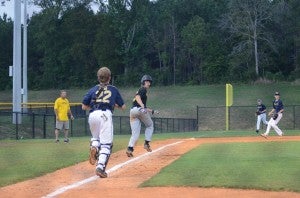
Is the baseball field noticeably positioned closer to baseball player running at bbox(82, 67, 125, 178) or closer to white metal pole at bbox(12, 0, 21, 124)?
baseball player running at bbox(82, 67, 125, 178)

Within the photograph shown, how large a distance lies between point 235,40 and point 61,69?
75.3ft

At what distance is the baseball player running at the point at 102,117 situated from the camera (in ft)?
27.3

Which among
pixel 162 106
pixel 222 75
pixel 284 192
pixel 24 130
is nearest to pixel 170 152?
pixel 284 192

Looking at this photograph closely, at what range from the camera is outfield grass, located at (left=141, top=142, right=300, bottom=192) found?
8.22 meters

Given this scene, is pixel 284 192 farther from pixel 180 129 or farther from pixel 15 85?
pixel 180 129

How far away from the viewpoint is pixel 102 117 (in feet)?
27.3

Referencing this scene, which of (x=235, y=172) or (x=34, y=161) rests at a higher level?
(x=235, y=172)

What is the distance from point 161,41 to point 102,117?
62.5 meters

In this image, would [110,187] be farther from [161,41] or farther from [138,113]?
[161,41]

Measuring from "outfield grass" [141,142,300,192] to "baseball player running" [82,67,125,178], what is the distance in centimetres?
74

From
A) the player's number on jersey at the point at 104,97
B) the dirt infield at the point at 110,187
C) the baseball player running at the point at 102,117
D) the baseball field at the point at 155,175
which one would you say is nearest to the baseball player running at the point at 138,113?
the baseball field at the point at 155,175

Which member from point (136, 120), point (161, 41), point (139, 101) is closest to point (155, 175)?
point (139, 101)

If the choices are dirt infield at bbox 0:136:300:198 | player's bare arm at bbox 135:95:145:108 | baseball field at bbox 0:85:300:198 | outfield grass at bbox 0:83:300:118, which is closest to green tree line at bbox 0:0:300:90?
outfield grass at bbox 0:83:300:118

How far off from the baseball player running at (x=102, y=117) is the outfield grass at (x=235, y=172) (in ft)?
2.44
